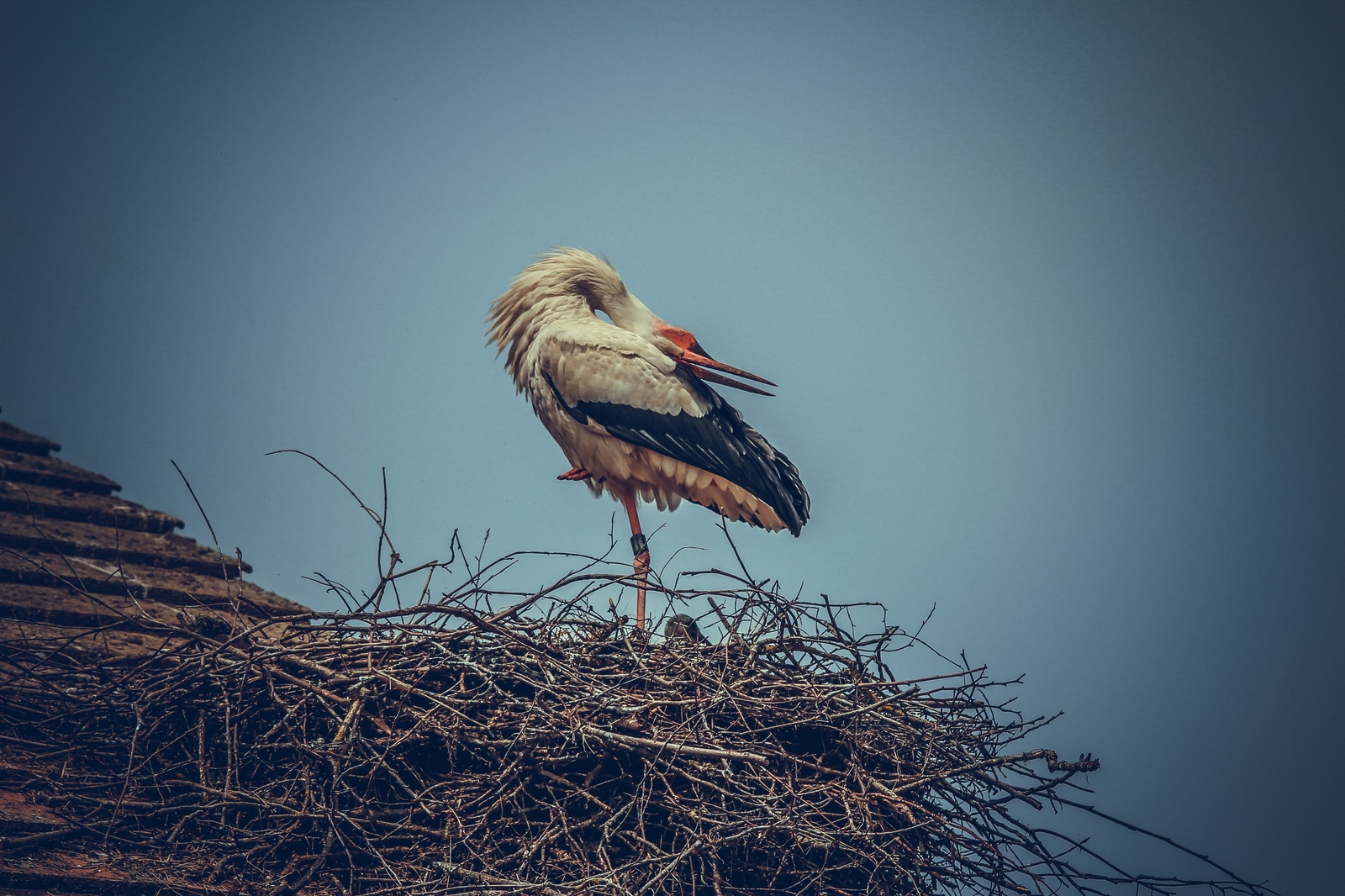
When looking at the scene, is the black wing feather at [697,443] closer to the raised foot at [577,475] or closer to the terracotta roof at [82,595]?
the raised foot at [577,475]

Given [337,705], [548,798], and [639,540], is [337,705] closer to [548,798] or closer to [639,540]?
[548,798]

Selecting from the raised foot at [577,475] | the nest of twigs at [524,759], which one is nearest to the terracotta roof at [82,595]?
the nest of twigs at [524,759]

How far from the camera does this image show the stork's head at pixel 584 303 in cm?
427

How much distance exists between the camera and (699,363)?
4.27m

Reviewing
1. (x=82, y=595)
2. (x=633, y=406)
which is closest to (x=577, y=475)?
(x=633, y=406)

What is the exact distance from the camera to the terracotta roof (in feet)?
7.79

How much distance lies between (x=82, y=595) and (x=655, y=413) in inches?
79.2

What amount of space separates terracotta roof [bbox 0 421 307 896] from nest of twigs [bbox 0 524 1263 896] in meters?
0.08

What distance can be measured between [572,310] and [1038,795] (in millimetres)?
2430

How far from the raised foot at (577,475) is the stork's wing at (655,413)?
A: 291mm

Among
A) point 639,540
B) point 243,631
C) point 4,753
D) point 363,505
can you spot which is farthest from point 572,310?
point 4,753

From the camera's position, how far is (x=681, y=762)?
2598 millimetres

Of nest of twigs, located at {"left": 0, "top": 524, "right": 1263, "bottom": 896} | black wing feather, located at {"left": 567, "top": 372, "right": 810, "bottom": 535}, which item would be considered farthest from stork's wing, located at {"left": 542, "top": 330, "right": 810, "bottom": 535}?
nest of twigs, located at {"left": 0, "top": 524, "right": 1263, "bottom": 896}

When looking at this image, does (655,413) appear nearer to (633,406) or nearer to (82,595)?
(633,406)
